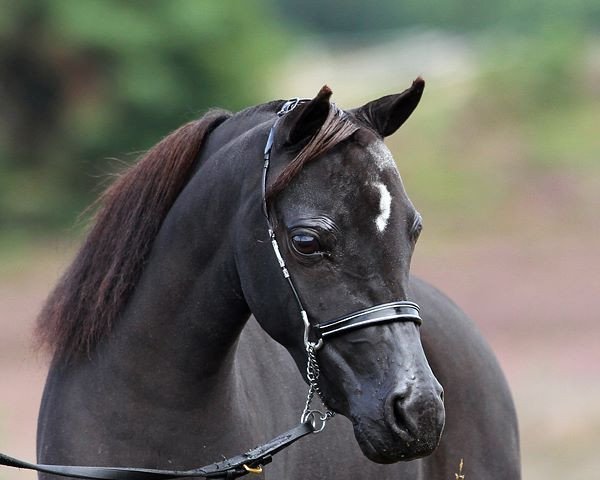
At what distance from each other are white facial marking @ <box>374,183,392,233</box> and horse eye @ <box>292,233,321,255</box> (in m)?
0.17

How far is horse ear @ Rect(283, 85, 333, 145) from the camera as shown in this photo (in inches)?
116

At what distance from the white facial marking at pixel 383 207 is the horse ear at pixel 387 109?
28 cm

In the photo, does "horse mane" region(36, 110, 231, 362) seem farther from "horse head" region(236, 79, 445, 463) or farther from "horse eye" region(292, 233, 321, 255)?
"horse eye" region(292, 233, 321, 255)

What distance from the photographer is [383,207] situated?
2945 millimetres

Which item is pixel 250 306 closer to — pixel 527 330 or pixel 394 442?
pixel 394 442

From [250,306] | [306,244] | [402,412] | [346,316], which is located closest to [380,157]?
[306,244]

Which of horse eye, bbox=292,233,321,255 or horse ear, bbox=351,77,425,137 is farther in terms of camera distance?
horse ear, bbox=351,77,425,137

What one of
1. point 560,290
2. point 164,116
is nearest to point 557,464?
point 560,290

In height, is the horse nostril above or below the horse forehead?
below

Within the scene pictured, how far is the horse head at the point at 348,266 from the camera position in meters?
2.85

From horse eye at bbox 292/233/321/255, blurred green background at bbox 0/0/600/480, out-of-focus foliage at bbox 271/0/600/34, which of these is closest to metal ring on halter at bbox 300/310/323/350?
horse eye at bbox 292/233/321/255

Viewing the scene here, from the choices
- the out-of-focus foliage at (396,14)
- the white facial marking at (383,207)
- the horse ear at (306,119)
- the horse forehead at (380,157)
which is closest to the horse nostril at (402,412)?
the white facial marking at (383,207)

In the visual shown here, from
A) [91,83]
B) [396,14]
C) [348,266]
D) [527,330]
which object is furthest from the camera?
[396,14]

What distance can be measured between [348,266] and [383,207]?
0.60 ft
